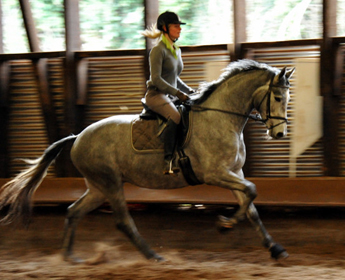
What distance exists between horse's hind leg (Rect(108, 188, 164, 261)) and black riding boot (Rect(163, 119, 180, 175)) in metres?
0.80

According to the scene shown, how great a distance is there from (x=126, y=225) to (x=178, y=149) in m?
1.16

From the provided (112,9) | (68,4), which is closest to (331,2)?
(112,9)

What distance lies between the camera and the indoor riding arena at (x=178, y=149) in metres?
5.59

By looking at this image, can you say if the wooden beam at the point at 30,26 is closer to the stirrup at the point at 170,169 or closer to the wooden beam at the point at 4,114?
the wooden beam at the point at 4,114

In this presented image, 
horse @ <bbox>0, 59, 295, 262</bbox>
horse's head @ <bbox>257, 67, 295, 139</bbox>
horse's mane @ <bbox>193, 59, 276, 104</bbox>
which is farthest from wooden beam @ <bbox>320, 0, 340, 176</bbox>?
horse's head @ <bbox>257, 67, 295, 139</bbox>

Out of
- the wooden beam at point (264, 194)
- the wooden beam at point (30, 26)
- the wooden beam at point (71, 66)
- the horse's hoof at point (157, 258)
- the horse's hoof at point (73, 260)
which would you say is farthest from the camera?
the wooden beam at point (30, 26)

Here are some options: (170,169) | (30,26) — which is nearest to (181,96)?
(170,169)

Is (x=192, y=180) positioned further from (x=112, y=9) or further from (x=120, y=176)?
(x=112, y=9)

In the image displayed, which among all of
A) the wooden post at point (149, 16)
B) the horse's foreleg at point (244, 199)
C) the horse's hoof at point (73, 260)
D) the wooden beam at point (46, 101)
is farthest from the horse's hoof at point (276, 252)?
the wooden beam at point (46, 101)

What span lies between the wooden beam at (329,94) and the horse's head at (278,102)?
2326 mm

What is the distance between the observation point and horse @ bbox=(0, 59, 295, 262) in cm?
536

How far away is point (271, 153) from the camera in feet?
25.7

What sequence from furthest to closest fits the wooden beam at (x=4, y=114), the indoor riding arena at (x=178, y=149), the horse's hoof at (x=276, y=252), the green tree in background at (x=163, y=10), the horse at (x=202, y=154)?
the wooden beam at (x=4, y=114) → the green tree in background at (x=163, y=10) → the indoor riding arena at (x=178, y=149) → the horse's hoof at (x=276, y=252) → the horse at (x=202, y=154)

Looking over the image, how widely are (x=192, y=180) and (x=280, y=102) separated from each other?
134 centimetres
